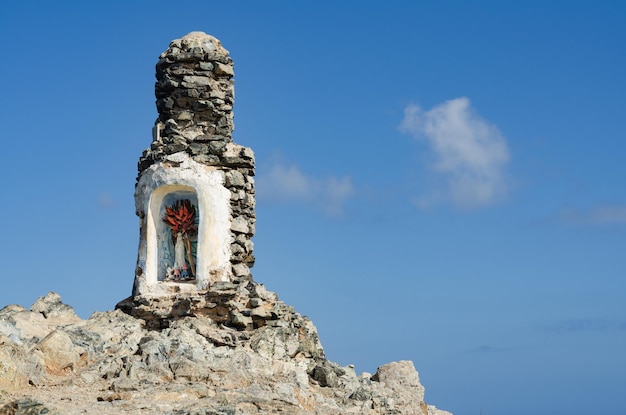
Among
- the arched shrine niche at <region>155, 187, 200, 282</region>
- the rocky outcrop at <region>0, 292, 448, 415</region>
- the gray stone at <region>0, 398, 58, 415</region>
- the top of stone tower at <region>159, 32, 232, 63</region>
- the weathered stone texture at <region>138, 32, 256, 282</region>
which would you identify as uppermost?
the top of stone tower at <region>159, 32, 232, 63</region>

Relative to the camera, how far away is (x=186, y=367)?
70.0 feet

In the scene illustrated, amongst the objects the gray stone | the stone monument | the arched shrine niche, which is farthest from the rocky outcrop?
the arched shrine niche

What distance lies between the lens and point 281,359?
23.4 metres

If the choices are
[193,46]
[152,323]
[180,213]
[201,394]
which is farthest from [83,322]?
[193,46]

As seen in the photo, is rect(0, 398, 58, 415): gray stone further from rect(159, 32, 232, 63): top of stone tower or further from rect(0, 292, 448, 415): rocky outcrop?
rect(159, 32, 232, 63): top of stone tower

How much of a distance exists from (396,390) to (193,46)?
338 inches

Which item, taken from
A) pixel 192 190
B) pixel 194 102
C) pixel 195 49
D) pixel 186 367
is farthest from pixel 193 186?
pixel 186 367

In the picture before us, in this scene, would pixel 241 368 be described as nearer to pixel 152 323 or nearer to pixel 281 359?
pixel 281 359

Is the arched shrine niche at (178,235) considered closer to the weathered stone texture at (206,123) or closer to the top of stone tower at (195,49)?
the weathered stone texture at (206,123)

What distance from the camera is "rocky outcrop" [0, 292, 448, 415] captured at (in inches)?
786

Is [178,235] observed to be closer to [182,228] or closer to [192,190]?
[182,228]

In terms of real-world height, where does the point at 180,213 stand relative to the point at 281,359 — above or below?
above

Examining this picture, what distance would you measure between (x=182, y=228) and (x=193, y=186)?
94cm

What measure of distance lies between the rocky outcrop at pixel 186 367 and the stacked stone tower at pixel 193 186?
1.02 meters
